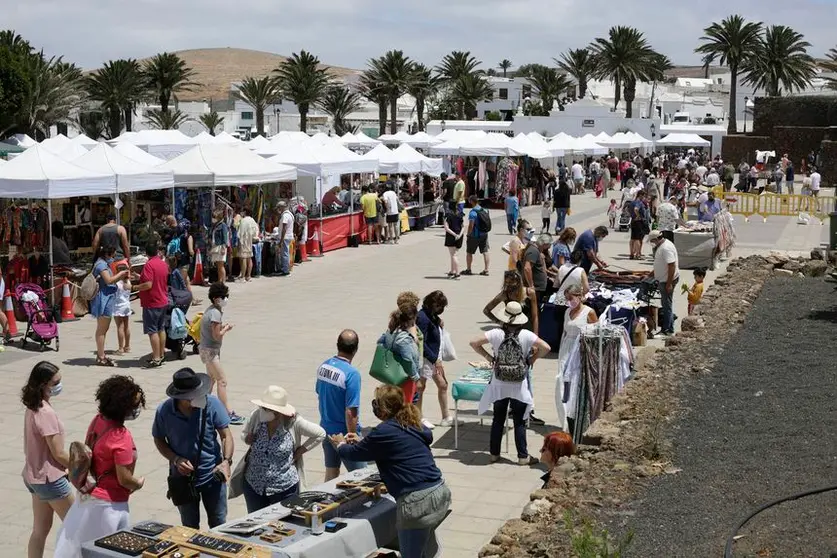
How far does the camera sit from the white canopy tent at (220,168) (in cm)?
2034

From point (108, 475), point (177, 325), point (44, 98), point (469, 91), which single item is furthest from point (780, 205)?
point (469, 91)

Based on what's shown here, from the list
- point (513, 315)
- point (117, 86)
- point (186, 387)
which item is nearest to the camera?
point (186, 387)

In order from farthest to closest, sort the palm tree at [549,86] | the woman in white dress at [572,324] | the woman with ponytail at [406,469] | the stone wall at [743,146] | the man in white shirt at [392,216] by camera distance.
Answer: the palm tree at [549,86] → the stone wall at [743,146] → the man in white shirt at [392,216] → the woman in white dress at [572,324] → the woman with ponytail at [406,469]

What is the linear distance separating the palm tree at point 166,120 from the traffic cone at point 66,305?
174ft

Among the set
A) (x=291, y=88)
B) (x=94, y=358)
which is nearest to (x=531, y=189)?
(x=94, y=358)

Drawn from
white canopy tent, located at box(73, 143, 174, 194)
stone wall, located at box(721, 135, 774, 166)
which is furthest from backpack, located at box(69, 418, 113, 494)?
stone wall, located at box(721, 135, 774, 166)

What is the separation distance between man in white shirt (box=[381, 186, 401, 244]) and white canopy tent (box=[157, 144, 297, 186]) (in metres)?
5.30

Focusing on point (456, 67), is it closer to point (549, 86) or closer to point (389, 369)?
point (549, 86)

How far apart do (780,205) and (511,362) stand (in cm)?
2916

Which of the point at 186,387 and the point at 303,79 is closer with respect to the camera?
the point at 186,387

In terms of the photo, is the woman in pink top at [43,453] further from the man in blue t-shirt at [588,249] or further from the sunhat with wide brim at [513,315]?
the man in blue t-shirt at [588,249]

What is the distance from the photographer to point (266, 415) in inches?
273

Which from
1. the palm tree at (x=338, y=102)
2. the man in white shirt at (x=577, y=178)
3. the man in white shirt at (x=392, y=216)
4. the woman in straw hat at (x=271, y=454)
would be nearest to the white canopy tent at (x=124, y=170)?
the man in white shirt at (x=392, y=216)

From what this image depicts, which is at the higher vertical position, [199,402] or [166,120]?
[166,120]
